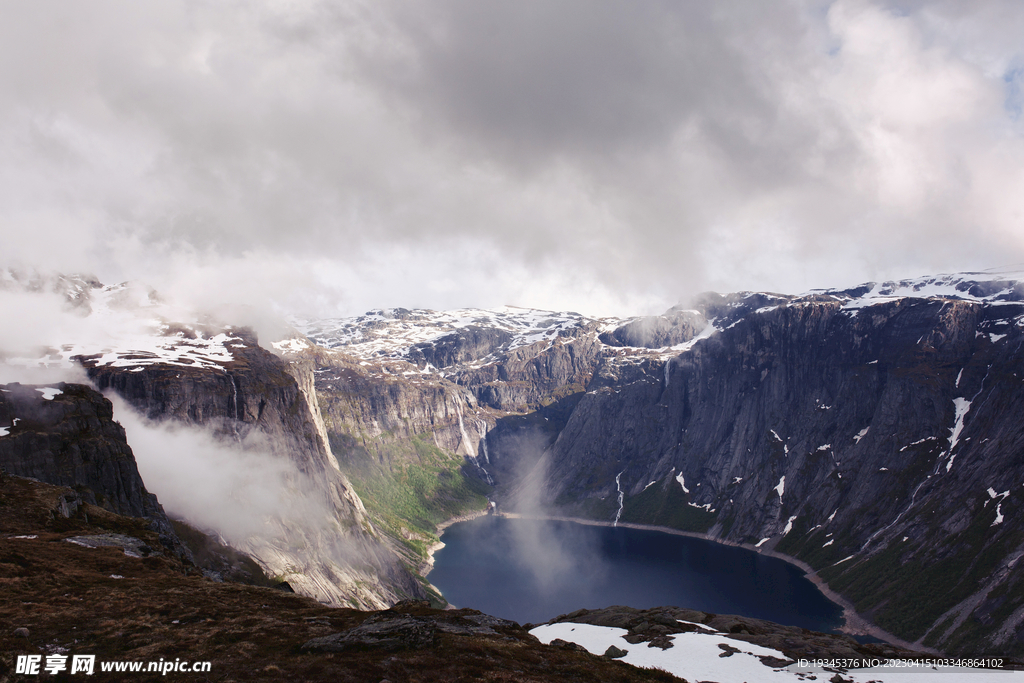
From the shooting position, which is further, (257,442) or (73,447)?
(257,442)

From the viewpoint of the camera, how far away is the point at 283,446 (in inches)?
6550

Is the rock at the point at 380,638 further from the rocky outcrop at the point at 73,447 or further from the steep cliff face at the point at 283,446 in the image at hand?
the steep cliff face at the point at 283,446

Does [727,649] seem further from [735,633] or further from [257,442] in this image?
[257,442]

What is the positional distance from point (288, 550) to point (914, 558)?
21160cm

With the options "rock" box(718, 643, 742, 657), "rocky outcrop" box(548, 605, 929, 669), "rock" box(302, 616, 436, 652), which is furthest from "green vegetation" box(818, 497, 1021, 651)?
"rock" box(302, 616, 436, 652)

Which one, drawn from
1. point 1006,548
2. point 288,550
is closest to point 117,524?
point 288,550

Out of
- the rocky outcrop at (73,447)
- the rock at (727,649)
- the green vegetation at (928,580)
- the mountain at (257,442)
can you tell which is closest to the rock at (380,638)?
the rock at (727,649)

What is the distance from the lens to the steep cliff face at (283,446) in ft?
451

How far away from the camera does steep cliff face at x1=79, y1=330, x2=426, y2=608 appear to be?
137500mm

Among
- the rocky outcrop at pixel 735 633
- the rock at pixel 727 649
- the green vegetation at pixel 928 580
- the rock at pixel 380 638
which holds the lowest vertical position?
the green vegetation at pixel 928 580

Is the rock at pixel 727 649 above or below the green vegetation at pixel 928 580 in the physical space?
above

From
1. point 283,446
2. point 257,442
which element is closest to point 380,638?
point 257,442

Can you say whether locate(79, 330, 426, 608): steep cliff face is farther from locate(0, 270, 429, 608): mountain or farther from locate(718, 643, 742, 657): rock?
locate(718, 643, 742, 657): rock

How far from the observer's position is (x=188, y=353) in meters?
174
